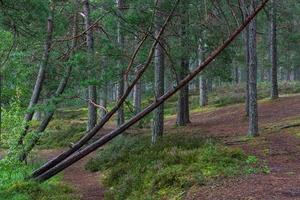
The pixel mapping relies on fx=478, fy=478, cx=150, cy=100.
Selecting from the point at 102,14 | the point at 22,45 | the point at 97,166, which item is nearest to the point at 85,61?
the point at 102,14

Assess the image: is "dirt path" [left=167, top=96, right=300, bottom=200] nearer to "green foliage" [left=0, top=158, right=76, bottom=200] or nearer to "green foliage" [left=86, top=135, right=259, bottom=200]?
"green foliage" [left=86, top=135, right=259, bottom=200]

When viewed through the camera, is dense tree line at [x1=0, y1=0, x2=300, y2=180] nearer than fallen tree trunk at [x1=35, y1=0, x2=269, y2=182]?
No

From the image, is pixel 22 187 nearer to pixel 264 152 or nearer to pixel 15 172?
pixel 15 172

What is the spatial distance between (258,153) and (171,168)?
3.55 metres

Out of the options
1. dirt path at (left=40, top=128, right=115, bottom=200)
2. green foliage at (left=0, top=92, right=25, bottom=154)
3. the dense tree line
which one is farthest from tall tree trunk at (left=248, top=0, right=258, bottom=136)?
green foliage at (left=0, top=92, right=25, bottom=154)

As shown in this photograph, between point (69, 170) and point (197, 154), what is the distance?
273 inches

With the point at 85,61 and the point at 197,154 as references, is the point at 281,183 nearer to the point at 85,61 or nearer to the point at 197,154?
the point at 197,154

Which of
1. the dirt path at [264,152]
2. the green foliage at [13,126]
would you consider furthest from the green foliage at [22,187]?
the dirt path at [264,152]

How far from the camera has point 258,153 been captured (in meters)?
13.5

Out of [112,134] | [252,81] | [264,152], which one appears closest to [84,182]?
[112,134]

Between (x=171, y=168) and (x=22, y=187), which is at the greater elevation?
(x=171, y=168)

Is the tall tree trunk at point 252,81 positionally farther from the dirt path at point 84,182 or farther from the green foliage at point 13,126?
the green foliage at point 13,126

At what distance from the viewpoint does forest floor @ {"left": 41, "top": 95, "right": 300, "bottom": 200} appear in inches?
351

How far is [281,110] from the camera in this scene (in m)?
24.3
